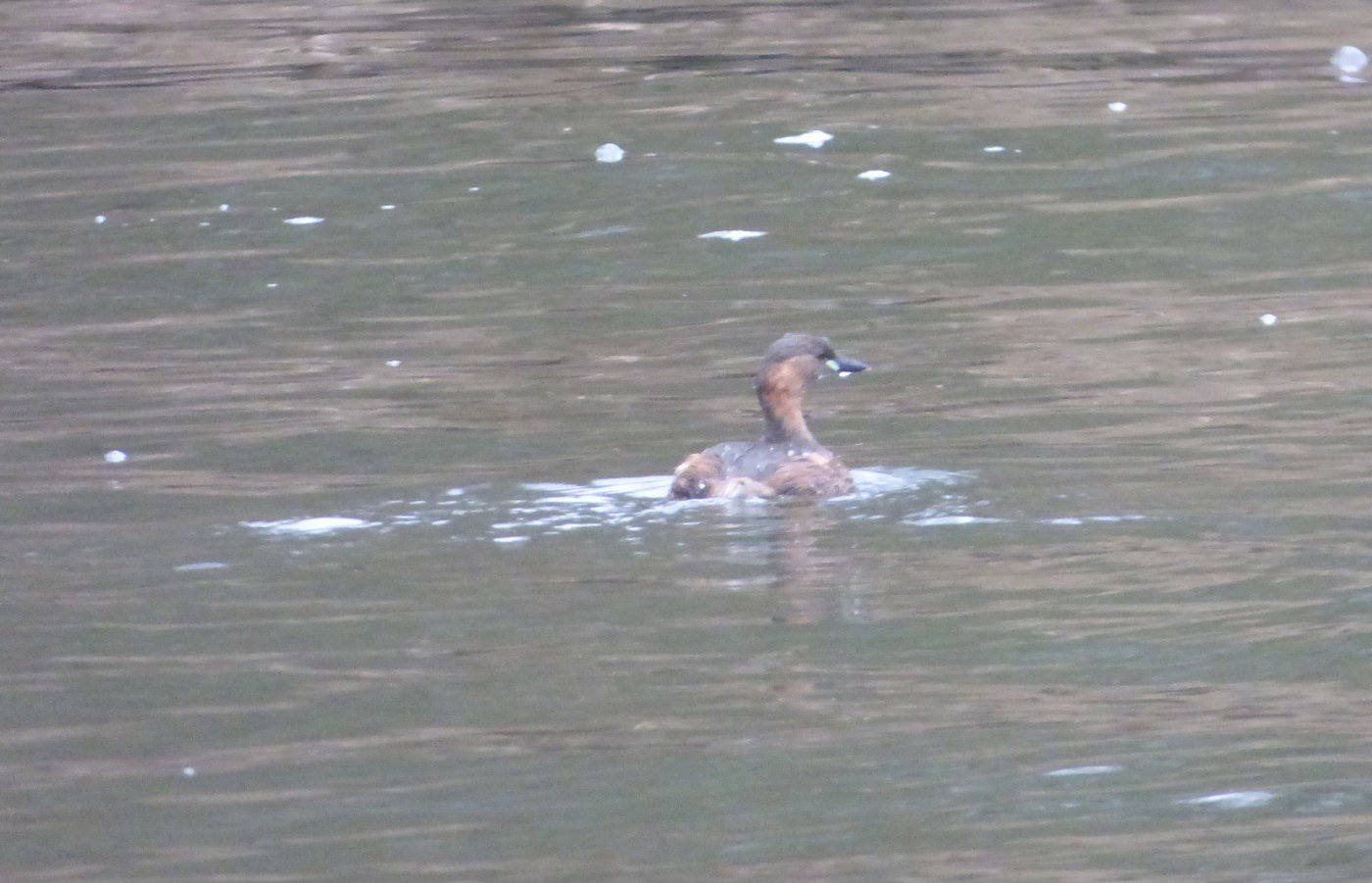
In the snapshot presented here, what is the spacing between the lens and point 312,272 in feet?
50.8

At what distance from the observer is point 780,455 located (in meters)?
9.69

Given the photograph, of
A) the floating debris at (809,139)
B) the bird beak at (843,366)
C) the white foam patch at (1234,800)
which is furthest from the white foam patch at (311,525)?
the floating debris at (809,139)

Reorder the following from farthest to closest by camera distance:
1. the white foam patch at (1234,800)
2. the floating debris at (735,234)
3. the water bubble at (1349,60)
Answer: the water bubble at (1349,60) → the floating debris at (735,234) → the white foam patch at (1234,800)

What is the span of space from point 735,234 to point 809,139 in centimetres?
228

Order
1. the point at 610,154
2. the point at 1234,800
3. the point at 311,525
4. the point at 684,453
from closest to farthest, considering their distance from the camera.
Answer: the point at 1234,800 < the point at 311,525 < the point at 684,453 < the point at 610,154

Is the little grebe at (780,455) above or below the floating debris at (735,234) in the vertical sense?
above

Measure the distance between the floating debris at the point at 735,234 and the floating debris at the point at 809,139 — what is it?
2081 mm

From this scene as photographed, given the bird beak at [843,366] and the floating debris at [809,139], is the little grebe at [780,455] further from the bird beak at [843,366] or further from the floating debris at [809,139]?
the floating debris at [809,139]

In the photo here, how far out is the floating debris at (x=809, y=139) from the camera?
696 inches

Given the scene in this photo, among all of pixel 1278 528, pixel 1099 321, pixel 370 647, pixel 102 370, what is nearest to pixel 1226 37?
pixel 1099 321

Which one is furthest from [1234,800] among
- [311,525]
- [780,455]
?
[311,525]

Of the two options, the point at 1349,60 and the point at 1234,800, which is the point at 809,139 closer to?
the point at 1349,60

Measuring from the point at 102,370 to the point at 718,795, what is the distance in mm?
7437

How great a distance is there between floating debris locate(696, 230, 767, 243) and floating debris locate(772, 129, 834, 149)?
6.83 ft
